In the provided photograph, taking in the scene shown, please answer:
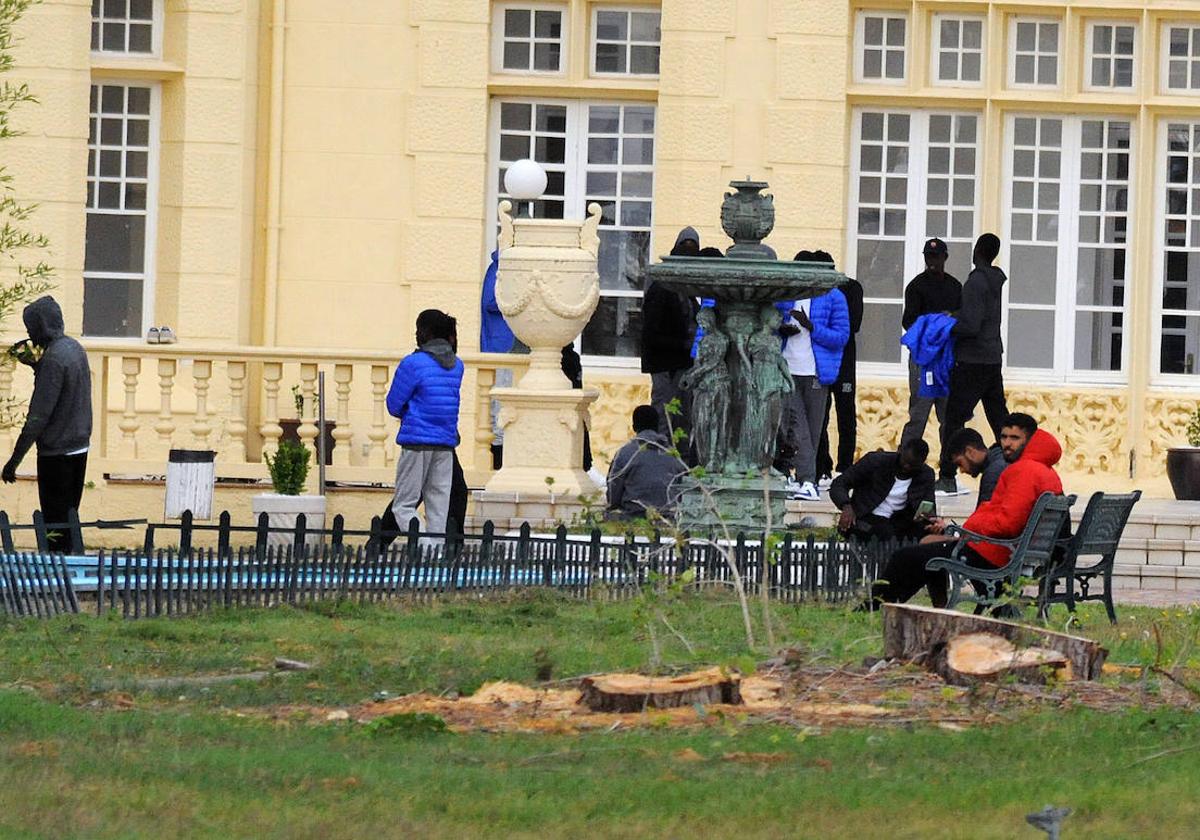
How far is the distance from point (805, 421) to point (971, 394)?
126cm

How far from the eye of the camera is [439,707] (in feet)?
31.9

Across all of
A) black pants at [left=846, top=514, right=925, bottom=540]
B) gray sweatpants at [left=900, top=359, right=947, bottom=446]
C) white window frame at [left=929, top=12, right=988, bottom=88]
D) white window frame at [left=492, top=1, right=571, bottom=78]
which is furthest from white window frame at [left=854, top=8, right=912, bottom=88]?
black pants at [left=846, top=514, right=925, bottom=540]

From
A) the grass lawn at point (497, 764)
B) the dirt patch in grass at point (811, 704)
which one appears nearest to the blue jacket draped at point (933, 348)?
the grass lawn at point (497, 764)

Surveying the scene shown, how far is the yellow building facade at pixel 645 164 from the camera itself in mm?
20781

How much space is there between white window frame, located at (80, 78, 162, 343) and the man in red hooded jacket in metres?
8.80

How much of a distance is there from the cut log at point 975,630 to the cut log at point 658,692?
38.5 inches

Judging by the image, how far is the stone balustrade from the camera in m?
18.8

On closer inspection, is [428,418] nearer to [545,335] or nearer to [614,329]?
[545,335]

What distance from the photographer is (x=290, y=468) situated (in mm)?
17688

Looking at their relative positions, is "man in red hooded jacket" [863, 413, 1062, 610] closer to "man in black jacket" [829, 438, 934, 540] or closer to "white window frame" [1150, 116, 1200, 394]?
"man in black jacket" [829, 438, 934, 540]

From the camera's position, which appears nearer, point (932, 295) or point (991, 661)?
point (991, 661)

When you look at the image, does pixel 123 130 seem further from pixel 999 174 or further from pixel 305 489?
pixel 999 174

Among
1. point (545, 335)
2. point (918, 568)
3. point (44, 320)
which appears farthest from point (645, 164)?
point (918, 568)

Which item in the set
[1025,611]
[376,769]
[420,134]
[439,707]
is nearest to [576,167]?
[420,134]
